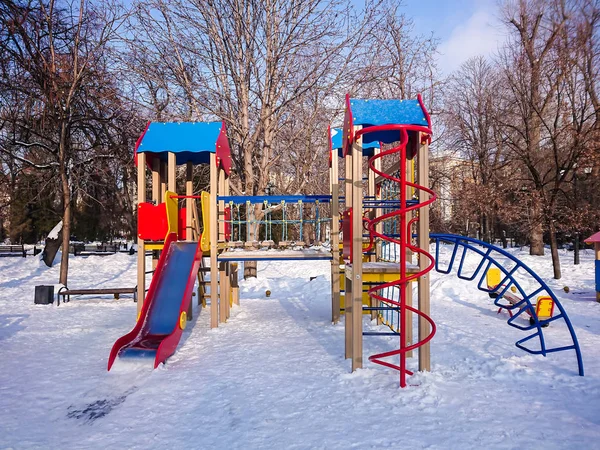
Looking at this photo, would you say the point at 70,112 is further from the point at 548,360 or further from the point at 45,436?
the point at 548,360

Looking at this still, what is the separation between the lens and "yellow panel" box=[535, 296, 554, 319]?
776 centimetres

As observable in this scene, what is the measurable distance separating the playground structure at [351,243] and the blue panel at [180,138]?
0.7 inches

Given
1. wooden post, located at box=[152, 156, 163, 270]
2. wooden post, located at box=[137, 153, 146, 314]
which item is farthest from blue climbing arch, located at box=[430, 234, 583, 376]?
wooden post, located at box=[152, 156, 163, 270]

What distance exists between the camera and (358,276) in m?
5.03

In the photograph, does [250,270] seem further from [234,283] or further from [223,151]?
[223,151]

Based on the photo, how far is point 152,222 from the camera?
7.54m

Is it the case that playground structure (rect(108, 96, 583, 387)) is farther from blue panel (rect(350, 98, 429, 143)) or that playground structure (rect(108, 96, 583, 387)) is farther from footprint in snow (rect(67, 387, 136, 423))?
footprint in snow (rect(67, 387, 136, 423))

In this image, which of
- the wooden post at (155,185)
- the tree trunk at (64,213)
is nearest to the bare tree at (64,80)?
the tree trunk at (64,213)

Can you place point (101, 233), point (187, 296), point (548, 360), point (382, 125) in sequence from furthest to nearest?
point (101, 233)
point (187, 296)
point (548, 360)
point (382, 125)

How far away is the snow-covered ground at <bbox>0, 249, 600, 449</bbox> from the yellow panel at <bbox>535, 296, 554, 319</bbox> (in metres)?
0.31

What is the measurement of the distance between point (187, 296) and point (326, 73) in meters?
9.42

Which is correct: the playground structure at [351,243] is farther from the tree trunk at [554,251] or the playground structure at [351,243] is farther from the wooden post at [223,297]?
the tree trunk at [554,251]

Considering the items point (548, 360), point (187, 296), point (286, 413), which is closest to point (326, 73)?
point (187, 296)

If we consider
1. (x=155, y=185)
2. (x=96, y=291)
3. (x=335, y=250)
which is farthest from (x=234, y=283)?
(x=96, y=291)
